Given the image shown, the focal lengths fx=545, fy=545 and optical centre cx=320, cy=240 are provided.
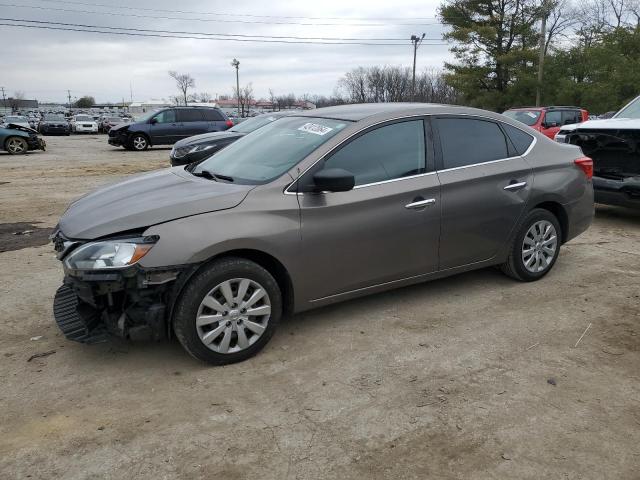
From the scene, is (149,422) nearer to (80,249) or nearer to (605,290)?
(80,249)

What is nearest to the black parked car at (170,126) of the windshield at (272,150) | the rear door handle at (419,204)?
the windshield at (272,150)

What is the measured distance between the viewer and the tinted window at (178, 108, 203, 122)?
21.1 meters

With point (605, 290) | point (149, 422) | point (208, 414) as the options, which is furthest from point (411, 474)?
point (605, 290)

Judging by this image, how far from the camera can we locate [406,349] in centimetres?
374

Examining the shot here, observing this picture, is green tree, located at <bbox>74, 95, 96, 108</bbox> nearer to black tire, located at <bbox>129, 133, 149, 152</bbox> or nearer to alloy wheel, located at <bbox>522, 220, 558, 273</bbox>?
black tire, located at <bbox>129, 133, 149, 152</bbox>

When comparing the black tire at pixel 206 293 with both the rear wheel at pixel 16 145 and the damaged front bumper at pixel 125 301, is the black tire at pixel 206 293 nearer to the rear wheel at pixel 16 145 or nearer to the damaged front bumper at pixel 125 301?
the damaged front bumper at pixel 125 301

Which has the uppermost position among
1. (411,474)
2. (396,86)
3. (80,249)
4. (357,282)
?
(396,86)

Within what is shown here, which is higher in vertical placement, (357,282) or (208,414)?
(357,282)

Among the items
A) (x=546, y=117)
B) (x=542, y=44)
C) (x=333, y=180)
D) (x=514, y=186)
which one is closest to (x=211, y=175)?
(x=333, y=180)

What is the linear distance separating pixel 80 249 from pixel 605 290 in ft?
14.2

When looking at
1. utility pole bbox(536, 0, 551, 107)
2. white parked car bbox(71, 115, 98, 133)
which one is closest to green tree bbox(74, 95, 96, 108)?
white parked car bbox(71, 115, 98, 133)

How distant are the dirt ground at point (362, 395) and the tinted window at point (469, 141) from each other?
1.18 meters

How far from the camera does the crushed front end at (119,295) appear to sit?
10.5 feet

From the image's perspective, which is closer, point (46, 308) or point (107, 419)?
point (107, 419)
